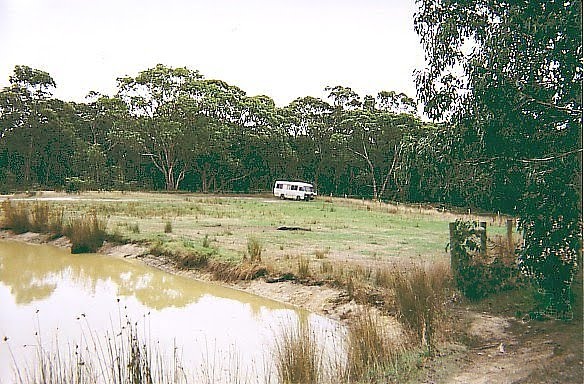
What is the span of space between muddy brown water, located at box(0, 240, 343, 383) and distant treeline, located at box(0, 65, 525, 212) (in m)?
2.81

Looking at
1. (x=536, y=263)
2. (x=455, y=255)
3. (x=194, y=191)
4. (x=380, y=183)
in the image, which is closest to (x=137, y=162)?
(x=194, y=191)

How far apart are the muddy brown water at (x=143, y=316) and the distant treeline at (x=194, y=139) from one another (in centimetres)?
281

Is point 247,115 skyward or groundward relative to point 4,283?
skyward

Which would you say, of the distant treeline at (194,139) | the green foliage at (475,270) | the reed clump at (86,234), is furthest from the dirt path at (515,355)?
the reed clump at (86,234)

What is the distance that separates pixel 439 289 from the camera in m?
4.29

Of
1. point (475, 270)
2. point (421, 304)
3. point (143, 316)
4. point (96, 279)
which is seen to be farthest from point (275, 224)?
point (421, 304)

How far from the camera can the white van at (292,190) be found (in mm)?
11242

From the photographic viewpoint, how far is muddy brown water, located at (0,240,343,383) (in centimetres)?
356

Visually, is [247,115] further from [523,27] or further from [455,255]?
[523,27]

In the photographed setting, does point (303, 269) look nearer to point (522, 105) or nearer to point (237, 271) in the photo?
point (237, 271)

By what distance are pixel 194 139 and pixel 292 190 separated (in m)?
2.06

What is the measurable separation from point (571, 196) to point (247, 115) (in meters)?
8.58

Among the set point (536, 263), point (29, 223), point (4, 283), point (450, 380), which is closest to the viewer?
point (450, 380)

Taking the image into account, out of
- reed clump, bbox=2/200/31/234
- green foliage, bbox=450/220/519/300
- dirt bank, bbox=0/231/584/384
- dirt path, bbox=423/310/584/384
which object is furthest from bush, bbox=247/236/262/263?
reed clump, bbox=2/200/31/234
